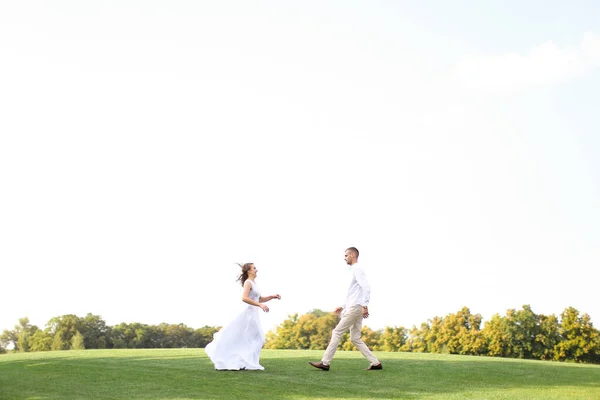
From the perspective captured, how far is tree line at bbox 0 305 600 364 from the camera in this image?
1408 inches

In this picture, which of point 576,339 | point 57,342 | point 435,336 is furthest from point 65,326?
point 576,339

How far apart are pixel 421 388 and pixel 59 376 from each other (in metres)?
7.82

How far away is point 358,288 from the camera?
13469 mm

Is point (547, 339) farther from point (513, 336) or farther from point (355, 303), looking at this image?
point (355, 303)

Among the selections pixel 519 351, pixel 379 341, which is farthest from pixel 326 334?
pixel 519 351

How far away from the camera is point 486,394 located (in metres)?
11.2

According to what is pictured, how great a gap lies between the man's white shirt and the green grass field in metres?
1.51

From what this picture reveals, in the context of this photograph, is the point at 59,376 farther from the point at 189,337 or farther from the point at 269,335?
the point at 269,335

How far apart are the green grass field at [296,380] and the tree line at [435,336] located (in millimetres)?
20732

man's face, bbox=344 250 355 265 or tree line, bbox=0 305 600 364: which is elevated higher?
man's face, bbox=344 250 355 265

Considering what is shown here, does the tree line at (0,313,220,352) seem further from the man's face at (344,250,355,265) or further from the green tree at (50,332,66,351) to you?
the man's face at (344,250,355,265)

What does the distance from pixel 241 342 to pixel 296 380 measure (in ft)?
7.40

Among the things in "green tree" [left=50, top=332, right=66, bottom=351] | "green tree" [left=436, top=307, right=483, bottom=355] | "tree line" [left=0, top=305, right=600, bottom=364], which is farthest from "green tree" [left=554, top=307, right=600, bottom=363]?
"green tree" [left=50, top=332, right=66, bottom=351]

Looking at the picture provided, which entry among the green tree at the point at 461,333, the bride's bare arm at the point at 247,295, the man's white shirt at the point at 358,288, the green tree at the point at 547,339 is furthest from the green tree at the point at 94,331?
the man's white shirt at the point at 358,288
